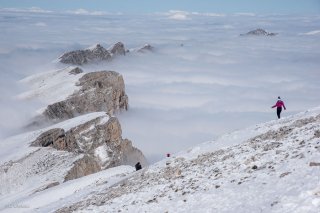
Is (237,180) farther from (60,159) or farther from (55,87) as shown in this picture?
(55,87)

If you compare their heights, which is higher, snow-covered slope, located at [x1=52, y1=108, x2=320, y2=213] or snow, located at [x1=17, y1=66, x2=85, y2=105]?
snow-covered slope, located at [x1=52, y1=108, x2=320, y2=213]

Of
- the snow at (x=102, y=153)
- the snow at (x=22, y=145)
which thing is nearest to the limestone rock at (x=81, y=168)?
the snow at (x=22, y=145)

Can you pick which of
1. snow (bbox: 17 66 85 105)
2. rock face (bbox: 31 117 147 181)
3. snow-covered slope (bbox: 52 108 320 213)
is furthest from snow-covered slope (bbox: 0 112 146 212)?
snow (bbox: 17 66 85 105)

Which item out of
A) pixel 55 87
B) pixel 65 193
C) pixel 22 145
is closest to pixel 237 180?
pixel 65 193

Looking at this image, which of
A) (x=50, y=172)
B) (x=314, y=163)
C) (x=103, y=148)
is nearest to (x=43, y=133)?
(x=103, y=148)

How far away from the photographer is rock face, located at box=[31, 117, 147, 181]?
81250 millimetres

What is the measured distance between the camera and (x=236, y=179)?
2164 centimetres

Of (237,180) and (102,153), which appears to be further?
(102,153)

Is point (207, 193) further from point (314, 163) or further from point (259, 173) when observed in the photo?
point (314, 163)

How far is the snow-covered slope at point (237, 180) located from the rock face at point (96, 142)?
163 feet

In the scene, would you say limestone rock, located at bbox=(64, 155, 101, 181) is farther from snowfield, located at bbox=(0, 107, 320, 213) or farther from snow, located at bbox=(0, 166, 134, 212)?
snowfield, located at bbox=(0, 107, 320, 213)

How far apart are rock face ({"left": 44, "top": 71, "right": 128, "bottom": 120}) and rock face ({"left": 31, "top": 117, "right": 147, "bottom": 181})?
39559 mm

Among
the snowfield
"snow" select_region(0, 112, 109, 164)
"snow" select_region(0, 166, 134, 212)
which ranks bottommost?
"snow" select_region(0, 112, 109, 164)

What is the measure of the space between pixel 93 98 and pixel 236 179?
12449 cm
